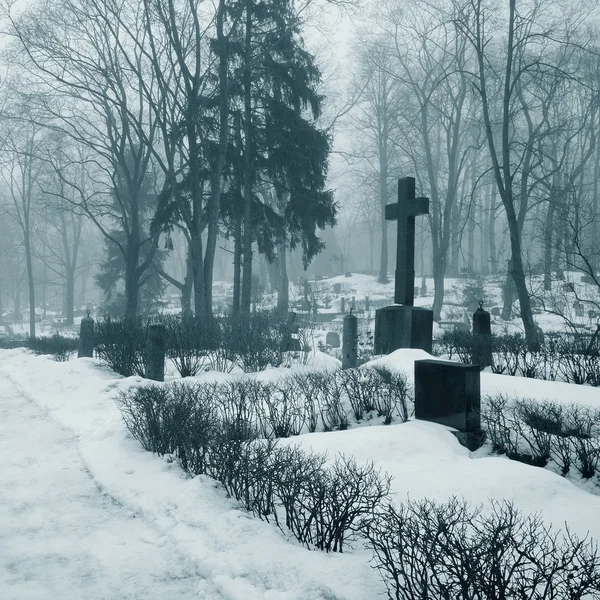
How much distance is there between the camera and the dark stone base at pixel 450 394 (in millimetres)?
5656

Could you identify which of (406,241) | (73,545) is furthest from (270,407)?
(406,241)

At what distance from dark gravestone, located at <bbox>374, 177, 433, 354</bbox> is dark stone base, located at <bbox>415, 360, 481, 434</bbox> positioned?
468 centimetres

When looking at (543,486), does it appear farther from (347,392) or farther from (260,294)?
(260,294)

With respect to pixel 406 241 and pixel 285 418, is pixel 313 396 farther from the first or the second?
pixel 406 241

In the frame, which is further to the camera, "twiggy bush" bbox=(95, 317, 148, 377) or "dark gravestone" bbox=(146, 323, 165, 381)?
"twiggy bush" bbox=(95, 317, 148, 377)

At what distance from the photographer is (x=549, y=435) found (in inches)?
192

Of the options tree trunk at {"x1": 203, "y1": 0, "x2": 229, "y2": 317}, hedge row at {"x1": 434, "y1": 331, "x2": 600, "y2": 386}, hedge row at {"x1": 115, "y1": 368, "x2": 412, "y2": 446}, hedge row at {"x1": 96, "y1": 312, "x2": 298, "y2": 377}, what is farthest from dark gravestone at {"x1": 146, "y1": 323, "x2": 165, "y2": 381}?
tree trunk at {"x1": 203, "y1": 0, "x2": 229, "y2": 317}

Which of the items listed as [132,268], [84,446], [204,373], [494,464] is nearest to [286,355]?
[204,373]

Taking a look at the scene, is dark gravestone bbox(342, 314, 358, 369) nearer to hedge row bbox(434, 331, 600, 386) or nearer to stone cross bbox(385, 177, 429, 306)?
stone cross bbox(385, 177, 429, 306)

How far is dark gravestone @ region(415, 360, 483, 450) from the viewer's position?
5641mm

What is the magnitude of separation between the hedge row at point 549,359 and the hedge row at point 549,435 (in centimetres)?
265

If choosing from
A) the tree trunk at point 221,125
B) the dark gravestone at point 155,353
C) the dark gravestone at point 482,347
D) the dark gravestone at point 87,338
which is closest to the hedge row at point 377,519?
the dark gravestone at point 155,353

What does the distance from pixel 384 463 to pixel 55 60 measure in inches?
617

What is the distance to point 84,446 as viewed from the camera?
245 inches
